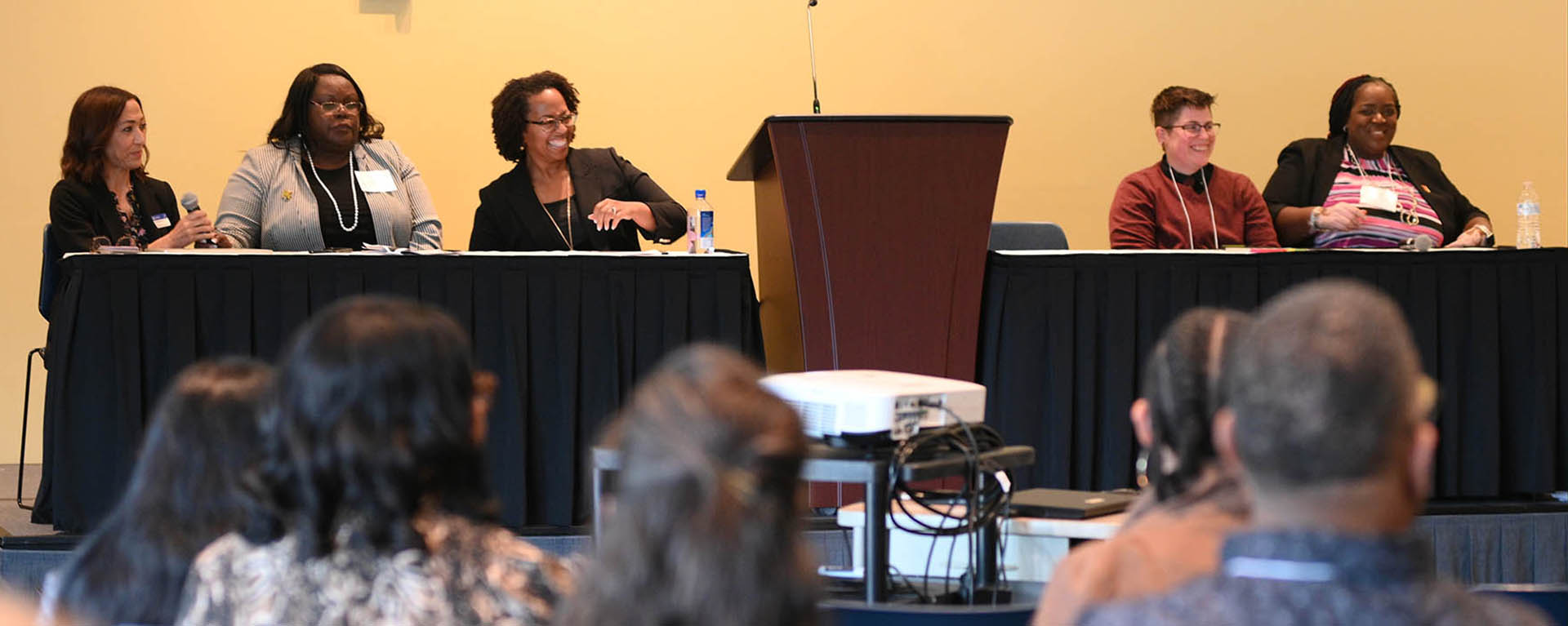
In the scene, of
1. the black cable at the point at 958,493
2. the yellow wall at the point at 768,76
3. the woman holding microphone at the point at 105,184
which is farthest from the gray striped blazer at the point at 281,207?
the black cable at the point at 958,493

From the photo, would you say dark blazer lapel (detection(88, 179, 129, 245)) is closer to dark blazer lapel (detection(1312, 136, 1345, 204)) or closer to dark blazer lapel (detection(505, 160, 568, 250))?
dark blazer lapel (detection(505, 160, 568, 250))

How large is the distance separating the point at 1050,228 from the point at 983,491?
2198 mm

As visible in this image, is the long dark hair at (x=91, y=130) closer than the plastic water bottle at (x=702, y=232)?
No

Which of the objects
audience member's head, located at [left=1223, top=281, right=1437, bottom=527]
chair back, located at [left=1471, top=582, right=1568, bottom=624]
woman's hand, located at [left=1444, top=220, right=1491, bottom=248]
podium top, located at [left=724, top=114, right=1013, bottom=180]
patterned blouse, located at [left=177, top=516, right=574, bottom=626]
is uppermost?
podium top, located at [left=724, top=114, right=1013, bottom=180]

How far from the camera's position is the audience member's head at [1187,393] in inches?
56.4

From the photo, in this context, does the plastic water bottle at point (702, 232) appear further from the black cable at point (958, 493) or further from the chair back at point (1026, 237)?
the black cable at point (958, 493)

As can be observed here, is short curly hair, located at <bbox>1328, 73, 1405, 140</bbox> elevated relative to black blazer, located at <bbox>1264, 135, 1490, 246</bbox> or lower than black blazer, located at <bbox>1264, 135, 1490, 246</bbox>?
elevated

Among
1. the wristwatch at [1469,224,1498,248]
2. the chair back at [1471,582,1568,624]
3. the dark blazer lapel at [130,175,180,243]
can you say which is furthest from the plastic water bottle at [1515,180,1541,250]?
the dark blazer lapel at [130,175,180,243]

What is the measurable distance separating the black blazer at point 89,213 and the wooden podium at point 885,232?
1.86 metres

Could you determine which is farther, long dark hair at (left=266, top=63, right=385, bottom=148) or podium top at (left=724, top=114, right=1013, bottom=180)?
long dark hair at (left=266, top=63, right=385, bottom=148)

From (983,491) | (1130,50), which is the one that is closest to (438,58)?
(1130,50)

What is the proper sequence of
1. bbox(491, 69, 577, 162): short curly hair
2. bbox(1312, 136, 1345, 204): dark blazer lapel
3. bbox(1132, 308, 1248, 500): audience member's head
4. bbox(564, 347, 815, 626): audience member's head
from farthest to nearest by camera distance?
bbox(1312, 136, 1345, 204): dark blazer lapel
bbox(491, 69, 577, 162): short curly hair
bbox(1132, 308, 1248, 500): audience member's head
bbox(564, 347, 815, 626): audience member's head

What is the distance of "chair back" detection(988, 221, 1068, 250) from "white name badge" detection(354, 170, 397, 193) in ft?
5.72

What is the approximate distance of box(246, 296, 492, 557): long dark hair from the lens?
119cm
